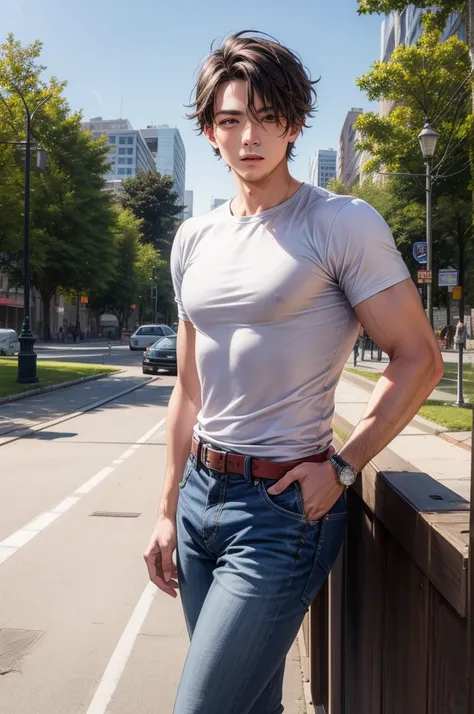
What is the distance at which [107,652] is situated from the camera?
4.04 meters

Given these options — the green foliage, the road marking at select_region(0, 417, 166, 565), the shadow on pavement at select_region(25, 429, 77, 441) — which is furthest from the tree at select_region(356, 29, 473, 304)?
the road marking at select_region(0, 417, 166, 565)

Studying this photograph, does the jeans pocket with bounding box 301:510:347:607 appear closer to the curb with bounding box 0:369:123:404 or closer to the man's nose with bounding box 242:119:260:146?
the man's nose with bounding box 242:119:260:146

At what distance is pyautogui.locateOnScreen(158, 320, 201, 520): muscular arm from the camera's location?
2150mm

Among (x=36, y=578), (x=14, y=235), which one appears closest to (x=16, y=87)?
(x=14, y=235)

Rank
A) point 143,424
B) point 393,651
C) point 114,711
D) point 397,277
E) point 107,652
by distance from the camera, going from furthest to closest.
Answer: point 143,424, point 107,652, point 114,711, point 393,651, point 397,277

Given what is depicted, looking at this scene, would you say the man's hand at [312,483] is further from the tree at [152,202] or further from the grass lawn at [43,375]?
the tree at [152,202]

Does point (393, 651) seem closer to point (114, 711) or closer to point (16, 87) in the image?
point (114, 711)

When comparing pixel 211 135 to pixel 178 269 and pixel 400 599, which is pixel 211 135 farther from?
pixel 400 599

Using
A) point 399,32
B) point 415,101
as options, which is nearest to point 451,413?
point 415,101

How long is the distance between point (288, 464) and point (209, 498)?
0.22m

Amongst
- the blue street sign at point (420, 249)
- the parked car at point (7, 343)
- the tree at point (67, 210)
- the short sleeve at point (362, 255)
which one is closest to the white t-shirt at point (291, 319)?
the short sleeve at point (362, 255)

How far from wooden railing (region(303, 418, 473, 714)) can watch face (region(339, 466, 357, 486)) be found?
12cm

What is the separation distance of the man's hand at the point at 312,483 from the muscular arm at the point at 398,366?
0.18 ft

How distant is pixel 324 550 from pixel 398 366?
0.44 metres
